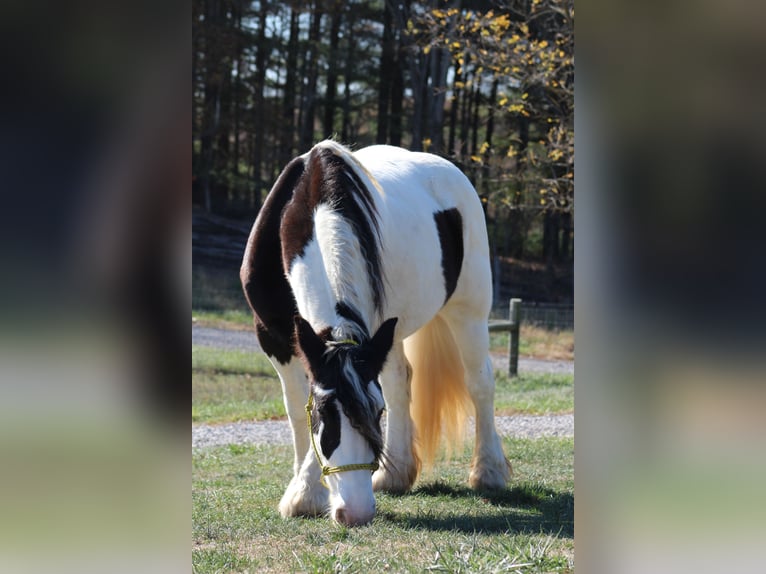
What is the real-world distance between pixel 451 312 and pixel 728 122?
4415 millimetres

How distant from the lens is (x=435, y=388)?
5.59 meters

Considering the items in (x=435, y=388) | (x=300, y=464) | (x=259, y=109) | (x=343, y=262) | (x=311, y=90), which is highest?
(x=311, y=90)

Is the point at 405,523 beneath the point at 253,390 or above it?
above

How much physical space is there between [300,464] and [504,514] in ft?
4.14

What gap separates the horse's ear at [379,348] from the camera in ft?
12.0

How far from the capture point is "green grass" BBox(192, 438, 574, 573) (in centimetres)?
312

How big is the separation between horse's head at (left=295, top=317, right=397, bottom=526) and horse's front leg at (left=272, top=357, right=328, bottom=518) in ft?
2.50

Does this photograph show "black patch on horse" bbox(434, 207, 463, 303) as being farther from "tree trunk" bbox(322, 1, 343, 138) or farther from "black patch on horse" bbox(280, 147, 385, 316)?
"tree trunk" bbox(322, 1, 343, 138)

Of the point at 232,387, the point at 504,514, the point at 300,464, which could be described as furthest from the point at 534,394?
the point at 300,464

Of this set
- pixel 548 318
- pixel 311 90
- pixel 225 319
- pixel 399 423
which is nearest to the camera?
pixel 399 423

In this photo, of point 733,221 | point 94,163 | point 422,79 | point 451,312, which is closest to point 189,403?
point 94,163

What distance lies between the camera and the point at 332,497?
3.59m

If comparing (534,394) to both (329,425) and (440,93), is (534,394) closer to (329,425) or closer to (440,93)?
(329,425)

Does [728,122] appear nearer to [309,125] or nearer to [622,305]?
[622,305]
